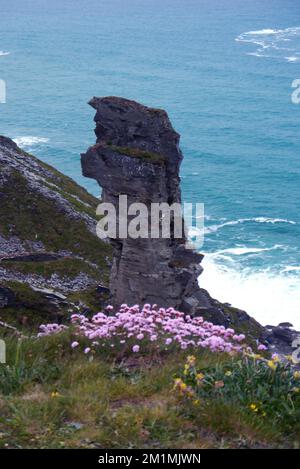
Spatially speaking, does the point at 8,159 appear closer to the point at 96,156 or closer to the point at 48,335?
the point at 96,156

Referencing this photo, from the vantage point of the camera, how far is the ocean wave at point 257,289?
79562 millimetres

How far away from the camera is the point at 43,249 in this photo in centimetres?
6481

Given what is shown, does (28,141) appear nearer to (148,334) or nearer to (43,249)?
(43,249)

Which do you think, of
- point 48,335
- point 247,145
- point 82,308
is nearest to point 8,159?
point 82,308

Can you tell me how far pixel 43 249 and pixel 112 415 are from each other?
50046 mm

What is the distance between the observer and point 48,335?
20.6 metres

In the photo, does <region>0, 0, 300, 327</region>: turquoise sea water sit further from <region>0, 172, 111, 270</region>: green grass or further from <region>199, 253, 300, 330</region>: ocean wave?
<region>0, 172, 111, 270</region>: green grass

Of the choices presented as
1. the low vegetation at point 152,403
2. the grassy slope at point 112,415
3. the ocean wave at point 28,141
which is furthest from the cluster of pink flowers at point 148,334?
the ocean wave at point 28,141

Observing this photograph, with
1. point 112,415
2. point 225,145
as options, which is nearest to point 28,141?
point 225,145

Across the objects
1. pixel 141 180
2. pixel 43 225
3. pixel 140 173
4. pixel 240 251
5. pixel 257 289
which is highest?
pixel 140 173

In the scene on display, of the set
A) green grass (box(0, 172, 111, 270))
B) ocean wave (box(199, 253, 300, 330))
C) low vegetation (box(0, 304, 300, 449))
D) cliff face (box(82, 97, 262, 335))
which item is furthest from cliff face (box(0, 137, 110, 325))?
low vegetation (box(0, 304, 300, 449))

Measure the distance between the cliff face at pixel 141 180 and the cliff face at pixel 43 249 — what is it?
5.35 m

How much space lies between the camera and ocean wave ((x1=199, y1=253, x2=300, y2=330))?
261ft

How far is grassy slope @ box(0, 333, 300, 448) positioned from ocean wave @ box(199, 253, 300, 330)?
60013 mm
